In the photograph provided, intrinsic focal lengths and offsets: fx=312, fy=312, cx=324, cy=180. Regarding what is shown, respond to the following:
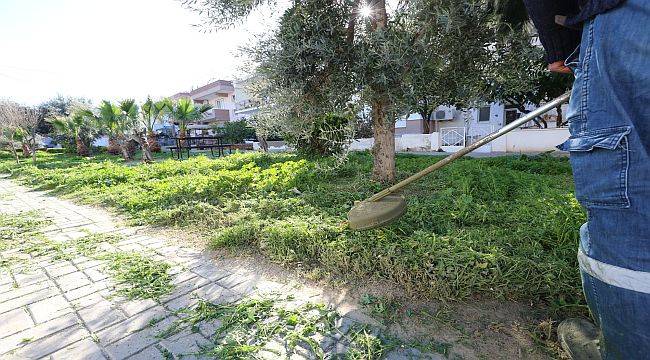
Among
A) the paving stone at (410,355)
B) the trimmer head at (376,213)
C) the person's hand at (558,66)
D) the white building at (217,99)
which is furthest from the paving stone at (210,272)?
the white building at (217,99)

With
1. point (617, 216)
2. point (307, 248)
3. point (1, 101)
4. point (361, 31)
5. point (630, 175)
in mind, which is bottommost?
point (307, 248)

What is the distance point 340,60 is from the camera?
3949 mm

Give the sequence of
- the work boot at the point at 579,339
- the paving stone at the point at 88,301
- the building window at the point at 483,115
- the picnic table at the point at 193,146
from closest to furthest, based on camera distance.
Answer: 1. the work boot at the point at 579,339
2. the paving stone at the point at 88,301
3. the picnic table at the point at 193,146
4. the building window at the point at 483,115

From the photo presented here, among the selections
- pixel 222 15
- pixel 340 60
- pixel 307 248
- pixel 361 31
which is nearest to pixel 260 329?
pixel 307 248

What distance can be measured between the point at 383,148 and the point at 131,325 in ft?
13.9

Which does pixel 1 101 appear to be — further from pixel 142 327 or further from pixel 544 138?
pixel 544 138

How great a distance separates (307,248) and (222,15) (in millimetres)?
3669

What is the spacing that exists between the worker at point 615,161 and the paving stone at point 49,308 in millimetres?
3365

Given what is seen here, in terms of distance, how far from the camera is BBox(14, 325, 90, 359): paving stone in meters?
2.01

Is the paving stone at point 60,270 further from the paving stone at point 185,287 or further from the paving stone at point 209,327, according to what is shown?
the paving stone at point 209,327

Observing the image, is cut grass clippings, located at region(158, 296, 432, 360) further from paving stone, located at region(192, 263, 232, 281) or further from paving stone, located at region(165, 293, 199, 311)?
paving stone, located at region(192, 263, 232, 281)

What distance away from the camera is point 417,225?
3.20 m

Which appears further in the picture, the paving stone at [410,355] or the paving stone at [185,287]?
the paving stone at [185,287]

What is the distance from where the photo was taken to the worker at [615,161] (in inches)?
33.9
